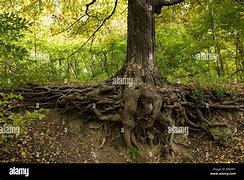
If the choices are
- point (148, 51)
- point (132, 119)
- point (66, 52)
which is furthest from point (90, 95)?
point (66, 52)

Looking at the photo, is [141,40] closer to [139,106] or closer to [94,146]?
[139,106]

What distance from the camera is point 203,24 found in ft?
40.7

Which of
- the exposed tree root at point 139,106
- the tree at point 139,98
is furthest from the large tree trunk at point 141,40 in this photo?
the exposed tree root at point 139,106

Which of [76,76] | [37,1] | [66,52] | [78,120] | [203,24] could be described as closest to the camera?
[78,120]

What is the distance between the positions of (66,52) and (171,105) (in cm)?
627

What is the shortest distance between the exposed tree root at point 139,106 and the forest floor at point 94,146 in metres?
0.25

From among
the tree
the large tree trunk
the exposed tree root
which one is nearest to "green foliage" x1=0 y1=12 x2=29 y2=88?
the exposed tree root

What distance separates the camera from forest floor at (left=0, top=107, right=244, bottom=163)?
25.2 ft

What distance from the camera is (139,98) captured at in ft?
26.7

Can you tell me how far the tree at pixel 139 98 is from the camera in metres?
8.07

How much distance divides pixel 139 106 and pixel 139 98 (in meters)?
0.21

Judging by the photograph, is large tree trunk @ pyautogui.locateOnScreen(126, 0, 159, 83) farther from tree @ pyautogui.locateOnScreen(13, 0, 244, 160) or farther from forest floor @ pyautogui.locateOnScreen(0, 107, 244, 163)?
forest floor @ pyautogui.locateOnScreen(0, 107, 244, 163)
